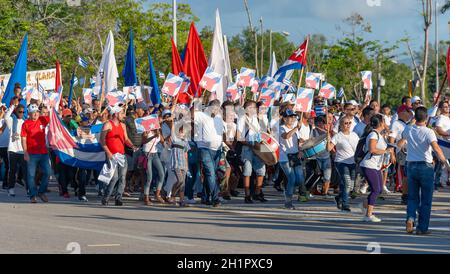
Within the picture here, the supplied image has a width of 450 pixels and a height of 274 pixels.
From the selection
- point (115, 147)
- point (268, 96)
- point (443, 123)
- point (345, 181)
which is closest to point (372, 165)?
point (345, 181)

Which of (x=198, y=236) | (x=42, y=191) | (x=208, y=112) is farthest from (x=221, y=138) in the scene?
(x=198, y=236)

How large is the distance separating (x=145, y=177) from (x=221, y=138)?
6.19 ft

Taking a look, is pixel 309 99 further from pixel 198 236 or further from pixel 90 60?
pixel 90 60

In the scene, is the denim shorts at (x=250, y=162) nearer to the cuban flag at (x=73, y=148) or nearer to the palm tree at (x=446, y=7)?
the cuban flag at (x=73, y=148)

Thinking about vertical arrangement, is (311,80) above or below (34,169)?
above

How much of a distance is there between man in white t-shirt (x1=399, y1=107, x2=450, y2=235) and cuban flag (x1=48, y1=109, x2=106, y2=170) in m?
7.61

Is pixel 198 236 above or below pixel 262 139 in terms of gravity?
below

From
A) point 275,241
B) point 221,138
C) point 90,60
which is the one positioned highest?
point 90,60

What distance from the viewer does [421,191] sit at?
14.4 m

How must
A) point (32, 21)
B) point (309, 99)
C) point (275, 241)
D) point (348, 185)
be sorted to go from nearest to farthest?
1. point (275, 241)
2. point (348, 185)
3. point (309, 99)
4. point (32, 21)

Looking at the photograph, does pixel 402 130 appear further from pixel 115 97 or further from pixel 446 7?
pixel 446 7

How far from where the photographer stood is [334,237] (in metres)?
13.4

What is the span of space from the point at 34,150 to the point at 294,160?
496 centimetres

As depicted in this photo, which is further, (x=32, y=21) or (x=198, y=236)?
(x=32, y=21)
